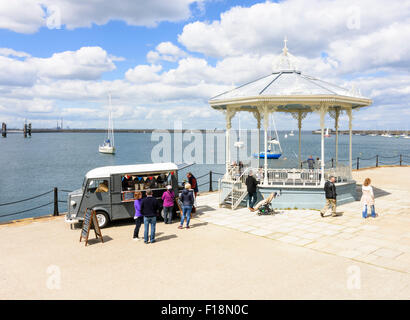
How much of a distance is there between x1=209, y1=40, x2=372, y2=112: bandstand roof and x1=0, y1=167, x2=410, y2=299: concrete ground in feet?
16.8

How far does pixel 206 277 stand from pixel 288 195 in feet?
26.2

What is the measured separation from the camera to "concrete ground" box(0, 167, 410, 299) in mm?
6445

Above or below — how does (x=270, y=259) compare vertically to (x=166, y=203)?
below

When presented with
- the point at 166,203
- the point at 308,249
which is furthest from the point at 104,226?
the point at 308,249

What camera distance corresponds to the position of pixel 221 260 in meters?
8.14

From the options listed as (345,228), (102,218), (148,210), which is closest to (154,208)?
(148,210)

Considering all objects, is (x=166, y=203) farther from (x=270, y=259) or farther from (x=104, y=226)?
(x=270, y=259)

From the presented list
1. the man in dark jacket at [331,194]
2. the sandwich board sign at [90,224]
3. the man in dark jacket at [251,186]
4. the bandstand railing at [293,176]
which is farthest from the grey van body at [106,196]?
the man in dark jacket at [331,194]

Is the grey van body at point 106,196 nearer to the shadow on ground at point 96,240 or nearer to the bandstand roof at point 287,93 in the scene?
the shadow on ground at point 96,240

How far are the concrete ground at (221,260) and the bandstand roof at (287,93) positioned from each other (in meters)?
5.12

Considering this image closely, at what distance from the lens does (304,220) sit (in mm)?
12078

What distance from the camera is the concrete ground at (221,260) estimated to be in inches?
254

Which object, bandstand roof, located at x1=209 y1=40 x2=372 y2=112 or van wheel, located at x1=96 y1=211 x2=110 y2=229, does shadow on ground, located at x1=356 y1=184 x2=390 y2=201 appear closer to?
bandstand roof, located at x1=209 y1=40 x2=372 y2=112

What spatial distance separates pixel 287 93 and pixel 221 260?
8667mm
